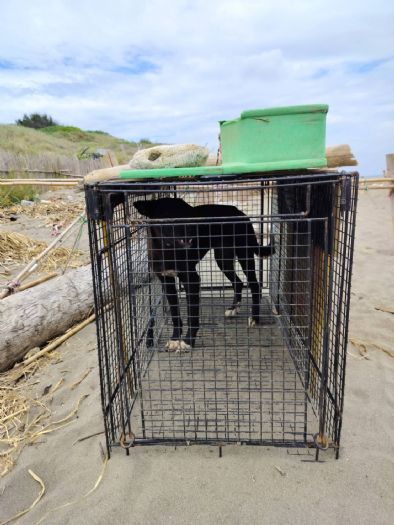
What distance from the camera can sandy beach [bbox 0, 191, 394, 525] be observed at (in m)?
2.00

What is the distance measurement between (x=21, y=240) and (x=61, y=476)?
20.0ft

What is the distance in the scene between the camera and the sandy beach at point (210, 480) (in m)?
2.00

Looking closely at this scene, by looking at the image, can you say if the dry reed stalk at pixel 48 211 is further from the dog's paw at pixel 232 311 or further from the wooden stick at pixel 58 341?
the dog's paw at pixel 232 311

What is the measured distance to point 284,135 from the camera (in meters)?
2.08

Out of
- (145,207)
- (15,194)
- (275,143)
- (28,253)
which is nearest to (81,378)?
(145,207)

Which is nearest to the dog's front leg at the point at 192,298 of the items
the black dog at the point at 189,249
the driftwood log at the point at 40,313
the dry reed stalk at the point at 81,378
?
the black dog at the point at 189,249

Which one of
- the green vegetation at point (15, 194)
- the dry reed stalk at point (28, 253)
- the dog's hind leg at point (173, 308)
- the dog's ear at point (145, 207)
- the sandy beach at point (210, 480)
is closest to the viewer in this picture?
the sandy beach at point (210, 480)

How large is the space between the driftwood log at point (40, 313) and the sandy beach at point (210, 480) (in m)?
1.01

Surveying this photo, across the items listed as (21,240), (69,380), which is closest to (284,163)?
(69,380)

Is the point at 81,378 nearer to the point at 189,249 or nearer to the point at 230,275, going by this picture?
the point at 189,249

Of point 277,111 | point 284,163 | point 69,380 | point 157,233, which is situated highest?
point 277,111

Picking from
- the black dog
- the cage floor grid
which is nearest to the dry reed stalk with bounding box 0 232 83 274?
the black dog

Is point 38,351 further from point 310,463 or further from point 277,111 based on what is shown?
point 277,111

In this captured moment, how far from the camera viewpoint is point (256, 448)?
2412mm
